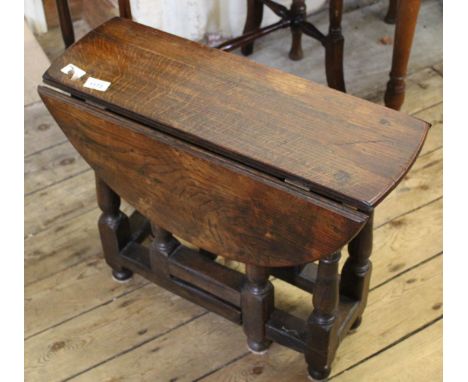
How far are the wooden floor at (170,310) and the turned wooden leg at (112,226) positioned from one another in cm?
8

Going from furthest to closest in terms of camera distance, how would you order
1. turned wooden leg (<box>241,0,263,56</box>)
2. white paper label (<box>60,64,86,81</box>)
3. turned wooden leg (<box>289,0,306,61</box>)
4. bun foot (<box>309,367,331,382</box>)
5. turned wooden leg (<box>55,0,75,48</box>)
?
1. turned wooden leg (<box>241,0,263,56</box>)
2. turned wooden leg (<box>289,0,306,61</box>)
3. turned wooden leg (<box>55,0,75,48</box>)
4. bun foot (<box>309,367,331,382</box>)
5. white paper label (<box>60,64,86,81</box>)

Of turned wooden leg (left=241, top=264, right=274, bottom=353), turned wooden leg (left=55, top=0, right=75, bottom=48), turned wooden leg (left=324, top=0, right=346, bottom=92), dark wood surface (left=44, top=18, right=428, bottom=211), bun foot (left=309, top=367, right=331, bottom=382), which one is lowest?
bun foot (left=309, top=367, right=331, bottom=382)

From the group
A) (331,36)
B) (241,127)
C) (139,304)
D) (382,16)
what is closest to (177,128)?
(241,127)

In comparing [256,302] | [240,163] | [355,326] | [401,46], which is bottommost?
[355,326]

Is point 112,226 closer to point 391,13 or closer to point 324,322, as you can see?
point 324,322

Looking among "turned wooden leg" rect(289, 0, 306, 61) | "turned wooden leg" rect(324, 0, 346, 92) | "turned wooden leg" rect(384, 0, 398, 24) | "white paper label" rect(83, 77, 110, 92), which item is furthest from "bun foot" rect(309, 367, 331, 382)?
"turned wooden leg" rect(384, 0, 398, 24)

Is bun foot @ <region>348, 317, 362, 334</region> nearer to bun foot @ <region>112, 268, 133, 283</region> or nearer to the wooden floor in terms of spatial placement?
the wooden floor

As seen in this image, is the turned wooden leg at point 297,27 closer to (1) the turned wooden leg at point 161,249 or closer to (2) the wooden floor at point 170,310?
(2) the wooden floor at point 170,310

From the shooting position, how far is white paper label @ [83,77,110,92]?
5.67 ft

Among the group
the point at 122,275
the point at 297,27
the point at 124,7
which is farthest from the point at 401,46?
the point at 122,275

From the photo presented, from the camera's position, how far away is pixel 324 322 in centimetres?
175

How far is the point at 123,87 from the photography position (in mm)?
1733

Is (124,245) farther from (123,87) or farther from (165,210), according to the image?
(123,87)

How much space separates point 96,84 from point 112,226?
433 millimetres
